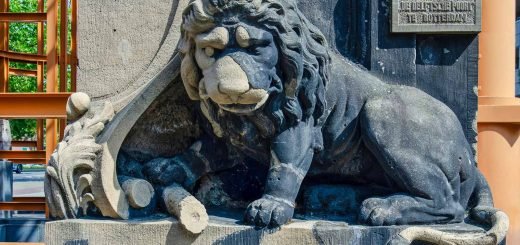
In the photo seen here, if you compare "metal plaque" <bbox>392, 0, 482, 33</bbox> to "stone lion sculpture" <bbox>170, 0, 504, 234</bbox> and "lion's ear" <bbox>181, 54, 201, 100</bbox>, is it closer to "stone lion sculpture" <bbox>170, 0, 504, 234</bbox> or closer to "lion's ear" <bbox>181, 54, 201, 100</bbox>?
"stone lion sculpture" <bbox>170, 0, 504, 234</bbox>

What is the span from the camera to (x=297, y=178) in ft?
12.2

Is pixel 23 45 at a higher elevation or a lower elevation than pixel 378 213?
higher

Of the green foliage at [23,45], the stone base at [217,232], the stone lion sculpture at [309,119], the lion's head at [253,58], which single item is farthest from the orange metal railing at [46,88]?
the green foliage at [23,45]

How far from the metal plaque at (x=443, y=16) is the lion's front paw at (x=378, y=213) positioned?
100 centimetres

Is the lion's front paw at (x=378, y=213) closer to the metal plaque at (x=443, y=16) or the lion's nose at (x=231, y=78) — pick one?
the lion's nose at (x=231, y=78)

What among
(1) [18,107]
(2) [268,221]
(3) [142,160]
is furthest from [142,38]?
(1) [18,107]

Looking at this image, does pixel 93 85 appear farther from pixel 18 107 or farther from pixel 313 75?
pixel 18 107

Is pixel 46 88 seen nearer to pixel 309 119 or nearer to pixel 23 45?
pixel 309 119

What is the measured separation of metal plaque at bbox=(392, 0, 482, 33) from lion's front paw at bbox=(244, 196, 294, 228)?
1.23 metres

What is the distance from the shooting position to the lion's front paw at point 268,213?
353 cm

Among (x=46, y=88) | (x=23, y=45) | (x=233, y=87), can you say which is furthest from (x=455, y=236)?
(x=23, y=45)

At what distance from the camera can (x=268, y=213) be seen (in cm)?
354

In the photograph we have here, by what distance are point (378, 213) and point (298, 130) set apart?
22.4 inches

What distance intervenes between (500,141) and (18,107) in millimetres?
4243
